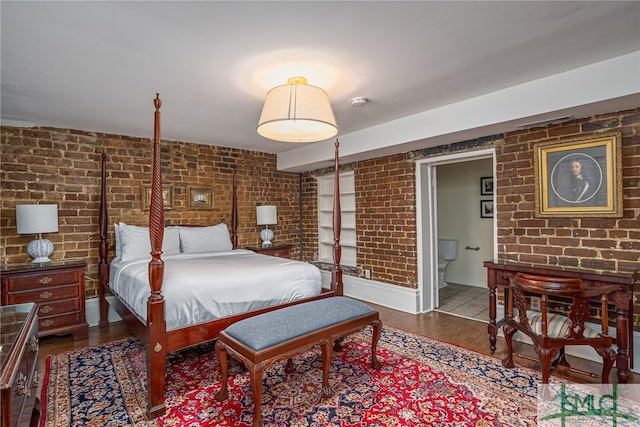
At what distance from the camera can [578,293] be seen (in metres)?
2.12

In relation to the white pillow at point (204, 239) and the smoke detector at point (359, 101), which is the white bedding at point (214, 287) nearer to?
the white pillow at point (204, 239)

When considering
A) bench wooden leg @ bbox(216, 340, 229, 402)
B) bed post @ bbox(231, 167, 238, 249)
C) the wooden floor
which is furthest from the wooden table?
bed post @ bbox(231, 167, 238, 249)

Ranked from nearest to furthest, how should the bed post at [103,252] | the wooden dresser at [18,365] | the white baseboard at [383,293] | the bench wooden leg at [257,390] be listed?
1. the wooden dresser at [18,365]
2. the bench wooden leg at [257,390]
3. the bed post at [103,252]
4. the white baseboard at [383,293]

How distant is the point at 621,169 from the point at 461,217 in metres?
3.08

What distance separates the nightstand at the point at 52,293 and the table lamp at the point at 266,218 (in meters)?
2.28

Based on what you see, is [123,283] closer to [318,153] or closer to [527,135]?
[318,153]

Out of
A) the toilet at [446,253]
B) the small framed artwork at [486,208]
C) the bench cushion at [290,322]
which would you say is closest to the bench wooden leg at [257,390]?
the bench cushion at [290,322]

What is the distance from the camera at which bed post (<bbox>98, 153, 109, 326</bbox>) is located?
12.2 feet

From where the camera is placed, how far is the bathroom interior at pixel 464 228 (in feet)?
17.2

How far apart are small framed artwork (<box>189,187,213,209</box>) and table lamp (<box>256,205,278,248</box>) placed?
2.35 feet

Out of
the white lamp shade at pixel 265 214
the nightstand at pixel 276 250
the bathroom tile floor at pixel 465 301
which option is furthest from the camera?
the white lamp shade at pixel 265 214

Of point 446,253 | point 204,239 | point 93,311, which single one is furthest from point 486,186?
point 93,311

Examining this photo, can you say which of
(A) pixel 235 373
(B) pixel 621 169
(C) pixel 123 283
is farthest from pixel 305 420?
(B) pixel 621 169

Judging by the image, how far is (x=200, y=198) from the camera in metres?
4.67
